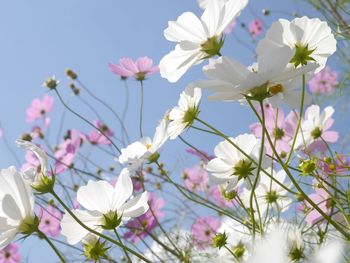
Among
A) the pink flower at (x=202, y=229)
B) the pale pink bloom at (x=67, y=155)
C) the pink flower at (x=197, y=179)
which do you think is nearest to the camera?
the pale pink bloom at (x=67, y=155)

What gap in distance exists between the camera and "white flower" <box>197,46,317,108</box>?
348 mm

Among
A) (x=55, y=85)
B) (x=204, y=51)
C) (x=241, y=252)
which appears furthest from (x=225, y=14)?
(x=55, y=85)

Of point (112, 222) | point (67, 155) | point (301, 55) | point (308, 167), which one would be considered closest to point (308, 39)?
point (301, 55)

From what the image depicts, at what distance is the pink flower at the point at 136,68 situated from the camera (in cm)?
79

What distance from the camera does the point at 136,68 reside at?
0.83 metres

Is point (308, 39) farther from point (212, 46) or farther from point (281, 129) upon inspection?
point (281, 129)

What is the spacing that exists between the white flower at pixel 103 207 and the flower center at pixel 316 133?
1.27ft

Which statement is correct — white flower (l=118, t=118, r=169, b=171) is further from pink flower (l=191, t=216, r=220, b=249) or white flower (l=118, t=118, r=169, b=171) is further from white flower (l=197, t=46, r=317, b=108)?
pink flower (l=191, t=216, r=220, b=249)

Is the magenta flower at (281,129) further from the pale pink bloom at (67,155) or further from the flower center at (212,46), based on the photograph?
the pale pink bloom at (67,155)

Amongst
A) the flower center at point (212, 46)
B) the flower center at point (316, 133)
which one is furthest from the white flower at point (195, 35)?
the flower center at point (316, 133)

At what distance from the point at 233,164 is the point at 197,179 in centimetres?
91

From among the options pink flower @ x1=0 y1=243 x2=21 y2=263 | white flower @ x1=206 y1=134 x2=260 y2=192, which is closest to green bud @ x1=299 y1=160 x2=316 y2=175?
white flower @ x1=206 y1=134 x2=260 y2=192

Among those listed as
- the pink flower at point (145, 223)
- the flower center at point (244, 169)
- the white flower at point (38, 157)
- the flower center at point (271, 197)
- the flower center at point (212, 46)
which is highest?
the flower center at point (212, 46)

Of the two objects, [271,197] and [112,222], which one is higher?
[112,222]
